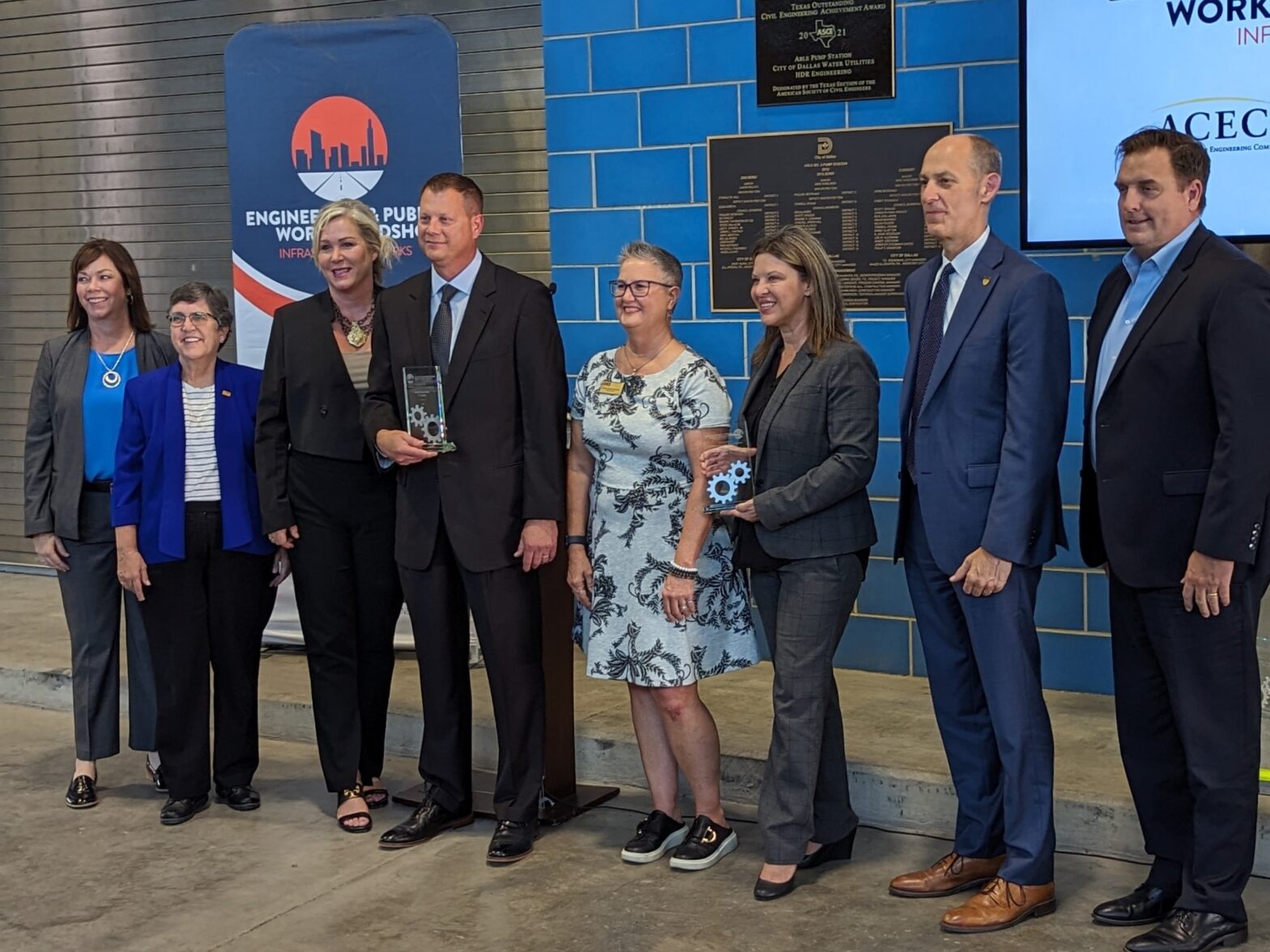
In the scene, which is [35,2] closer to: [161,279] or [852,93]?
[161,279]

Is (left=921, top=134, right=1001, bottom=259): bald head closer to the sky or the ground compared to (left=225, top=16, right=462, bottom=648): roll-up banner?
closer to the ground

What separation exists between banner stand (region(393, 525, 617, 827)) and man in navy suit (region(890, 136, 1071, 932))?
46.8 inches

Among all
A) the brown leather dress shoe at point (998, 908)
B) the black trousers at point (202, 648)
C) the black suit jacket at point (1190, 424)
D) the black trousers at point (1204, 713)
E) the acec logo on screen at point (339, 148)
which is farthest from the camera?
the acec logo on screen at point (339, 148)

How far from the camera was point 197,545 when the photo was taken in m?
4.52

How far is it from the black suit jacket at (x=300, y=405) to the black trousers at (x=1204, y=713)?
6.73 feet

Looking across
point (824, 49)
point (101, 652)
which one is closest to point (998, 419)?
point (824, 49)

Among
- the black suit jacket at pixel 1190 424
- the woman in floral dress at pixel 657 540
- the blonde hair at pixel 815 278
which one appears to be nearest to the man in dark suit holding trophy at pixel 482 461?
the woman in floral dress at pixel 657 540

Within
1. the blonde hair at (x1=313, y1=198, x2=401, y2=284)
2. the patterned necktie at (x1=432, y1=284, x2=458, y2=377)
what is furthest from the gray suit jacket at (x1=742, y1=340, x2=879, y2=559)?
the blonde hair at (x1=313, y1=198, x2=401, y2=284)

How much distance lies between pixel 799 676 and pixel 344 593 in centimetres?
136

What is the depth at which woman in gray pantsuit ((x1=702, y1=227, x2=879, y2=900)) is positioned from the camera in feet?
12.1

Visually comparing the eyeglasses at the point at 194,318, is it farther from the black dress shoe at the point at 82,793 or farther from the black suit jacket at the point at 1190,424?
the black suit jacket at the point at 1190,424

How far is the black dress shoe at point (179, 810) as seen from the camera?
4.58 metres

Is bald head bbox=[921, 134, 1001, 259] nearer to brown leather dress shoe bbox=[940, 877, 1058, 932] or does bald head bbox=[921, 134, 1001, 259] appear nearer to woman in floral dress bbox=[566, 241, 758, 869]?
woman in floral dress bbox=[566, 241, 758, 869]

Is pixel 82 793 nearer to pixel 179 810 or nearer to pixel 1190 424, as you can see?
pixel 179 810
